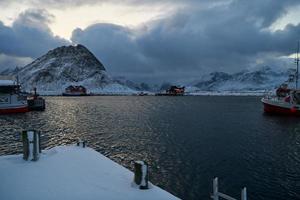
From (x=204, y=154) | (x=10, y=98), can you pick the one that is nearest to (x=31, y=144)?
(x=204, y=154)

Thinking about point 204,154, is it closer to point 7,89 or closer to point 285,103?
point 285,103

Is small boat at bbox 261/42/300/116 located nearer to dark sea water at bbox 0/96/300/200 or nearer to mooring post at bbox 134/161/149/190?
dark sea water at bbox 0/96/300/200

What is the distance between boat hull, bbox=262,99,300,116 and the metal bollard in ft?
242

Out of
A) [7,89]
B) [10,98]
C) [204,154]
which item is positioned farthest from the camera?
[10,98]

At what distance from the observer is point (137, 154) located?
34469 mm

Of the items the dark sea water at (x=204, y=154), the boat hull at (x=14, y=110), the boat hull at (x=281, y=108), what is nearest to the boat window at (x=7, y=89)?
the boat hull at (x=14, y=110)

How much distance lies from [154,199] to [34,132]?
29.0 ft

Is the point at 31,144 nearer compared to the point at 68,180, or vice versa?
the point at 68,180

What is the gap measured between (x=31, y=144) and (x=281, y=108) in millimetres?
74904

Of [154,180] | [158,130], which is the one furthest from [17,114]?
[154,180]

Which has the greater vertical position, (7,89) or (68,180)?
(7,89)

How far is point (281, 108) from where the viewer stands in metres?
82.1

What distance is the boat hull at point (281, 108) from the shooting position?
7994cm

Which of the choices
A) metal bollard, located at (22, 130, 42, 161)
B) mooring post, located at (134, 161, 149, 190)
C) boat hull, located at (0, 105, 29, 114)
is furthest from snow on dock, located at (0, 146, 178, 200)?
boat hull, located at (0, 105, 29, 114)
